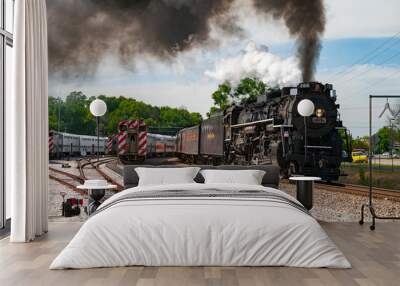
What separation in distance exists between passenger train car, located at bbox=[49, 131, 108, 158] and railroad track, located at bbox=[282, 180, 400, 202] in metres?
2.59

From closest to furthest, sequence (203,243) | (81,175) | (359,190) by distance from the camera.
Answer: (203,243), (359,190), (81,175)

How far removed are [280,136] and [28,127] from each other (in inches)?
120

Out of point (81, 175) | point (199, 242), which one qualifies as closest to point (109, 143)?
point (81, 175)

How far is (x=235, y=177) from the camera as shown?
511cm

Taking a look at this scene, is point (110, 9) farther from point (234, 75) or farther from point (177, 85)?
point (234, 75)

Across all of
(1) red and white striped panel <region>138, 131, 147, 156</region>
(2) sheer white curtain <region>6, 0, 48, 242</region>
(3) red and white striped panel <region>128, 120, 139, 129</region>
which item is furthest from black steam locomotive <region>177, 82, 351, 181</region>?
(2) sheer white curtain <region>6, 0, 48, 242</region>

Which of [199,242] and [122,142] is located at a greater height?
[122,142]

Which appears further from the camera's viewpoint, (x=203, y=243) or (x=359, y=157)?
(x=359, y=157)

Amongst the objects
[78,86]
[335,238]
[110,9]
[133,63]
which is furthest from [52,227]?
[335,238]

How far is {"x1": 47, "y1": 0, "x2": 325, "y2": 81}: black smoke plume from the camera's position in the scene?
5.73m

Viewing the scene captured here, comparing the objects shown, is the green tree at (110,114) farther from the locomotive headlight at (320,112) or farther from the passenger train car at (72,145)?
the locomotive headlight at (320,112)

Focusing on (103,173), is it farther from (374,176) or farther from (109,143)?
(374,176)

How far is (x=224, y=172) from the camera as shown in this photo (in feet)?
17.1

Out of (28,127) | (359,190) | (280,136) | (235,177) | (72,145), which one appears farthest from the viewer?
(280,136)
